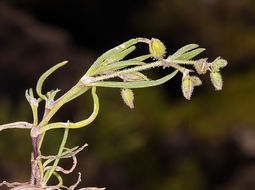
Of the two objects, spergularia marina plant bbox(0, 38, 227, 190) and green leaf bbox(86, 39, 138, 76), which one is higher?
green leaf bbox(86, 39, 138, 76)

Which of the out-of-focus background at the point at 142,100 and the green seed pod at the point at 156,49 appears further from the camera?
the out-of-focus background at the point at 142,100

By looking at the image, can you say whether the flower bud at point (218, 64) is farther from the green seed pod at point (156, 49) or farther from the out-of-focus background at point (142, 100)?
the out-of-focus background at point (142, 100)

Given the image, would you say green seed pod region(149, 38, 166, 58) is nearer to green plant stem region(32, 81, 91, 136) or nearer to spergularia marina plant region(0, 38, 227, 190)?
spergularia marina plant region(0, 38, 227, 190)

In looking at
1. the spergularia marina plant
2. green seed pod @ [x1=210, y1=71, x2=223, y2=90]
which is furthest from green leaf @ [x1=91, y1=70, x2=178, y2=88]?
green seed pod @ [x1=210, y1=71, x2=223, y2=90]

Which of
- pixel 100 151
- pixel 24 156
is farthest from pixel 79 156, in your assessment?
pixel 24 156

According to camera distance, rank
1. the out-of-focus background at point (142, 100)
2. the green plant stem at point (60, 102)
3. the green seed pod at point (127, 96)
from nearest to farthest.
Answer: the green plant stem at point (60, 102)
the green seed pod at point (127, 96)
the out-of-focus background at point (142, 100)

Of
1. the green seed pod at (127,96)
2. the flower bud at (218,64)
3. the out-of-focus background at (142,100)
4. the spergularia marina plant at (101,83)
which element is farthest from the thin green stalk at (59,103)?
the out-of-focus background at (142,100)

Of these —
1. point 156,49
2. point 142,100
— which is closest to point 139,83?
point 156,49

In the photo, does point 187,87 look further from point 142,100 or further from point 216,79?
point 142,100

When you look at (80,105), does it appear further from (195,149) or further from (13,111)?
(195,149)
